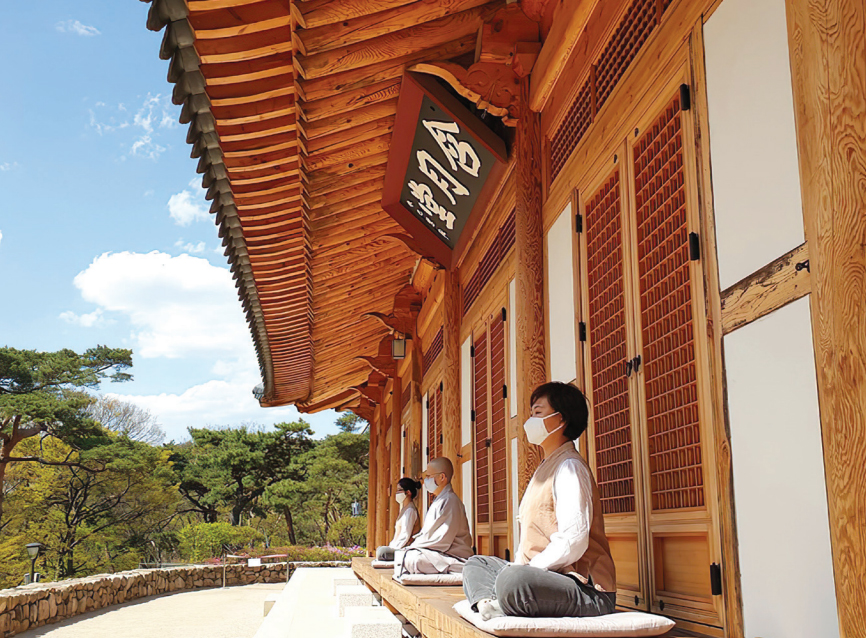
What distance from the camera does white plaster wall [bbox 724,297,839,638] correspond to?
6.84 feet

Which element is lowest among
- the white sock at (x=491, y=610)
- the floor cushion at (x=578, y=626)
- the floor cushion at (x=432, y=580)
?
the floor cushion at (x=432, y=580)

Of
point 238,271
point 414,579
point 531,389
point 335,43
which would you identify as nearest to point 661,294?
point 531,389

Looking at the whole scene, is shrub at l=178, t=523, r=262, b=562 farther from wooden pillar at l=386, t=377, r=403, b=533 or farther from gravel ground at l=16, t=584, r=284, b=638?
wooden pillar at l=386, t=377, r=403, b=533

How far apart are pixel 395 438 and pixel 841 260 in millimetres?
12553

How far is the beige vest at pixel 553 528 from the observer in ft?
9.32

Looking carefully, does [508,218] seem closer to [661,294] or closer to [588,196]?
[588,196]

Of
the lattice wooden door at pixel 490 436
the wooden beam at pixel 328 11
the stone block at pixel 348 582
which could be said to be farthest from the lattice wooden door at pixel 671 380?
the stone block at pixel 348 582

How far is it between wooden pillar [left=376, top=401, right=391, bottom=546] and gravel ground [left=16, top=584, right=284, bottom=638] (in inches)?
109

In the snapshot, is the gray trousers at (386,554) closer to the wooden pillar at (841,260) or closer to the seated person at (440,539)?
the seated person at (440,539)

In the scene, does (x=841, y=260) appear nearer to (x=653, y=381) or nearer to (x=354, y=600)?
(x=653, y=381)

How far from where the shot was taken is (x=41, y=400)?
85.3 feet

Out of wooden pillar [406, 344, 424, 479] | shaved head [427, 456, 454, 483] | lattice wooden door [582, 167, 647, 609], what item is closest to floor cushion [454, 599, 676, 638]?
lattice wooden door [582, 167, 647, 609]

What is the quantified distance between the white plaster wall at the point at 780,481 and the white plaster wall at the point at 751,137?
24cm

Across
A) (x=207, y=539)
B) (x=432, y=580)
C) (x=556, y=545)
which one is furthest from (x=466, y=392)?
(x=207, y=539)
